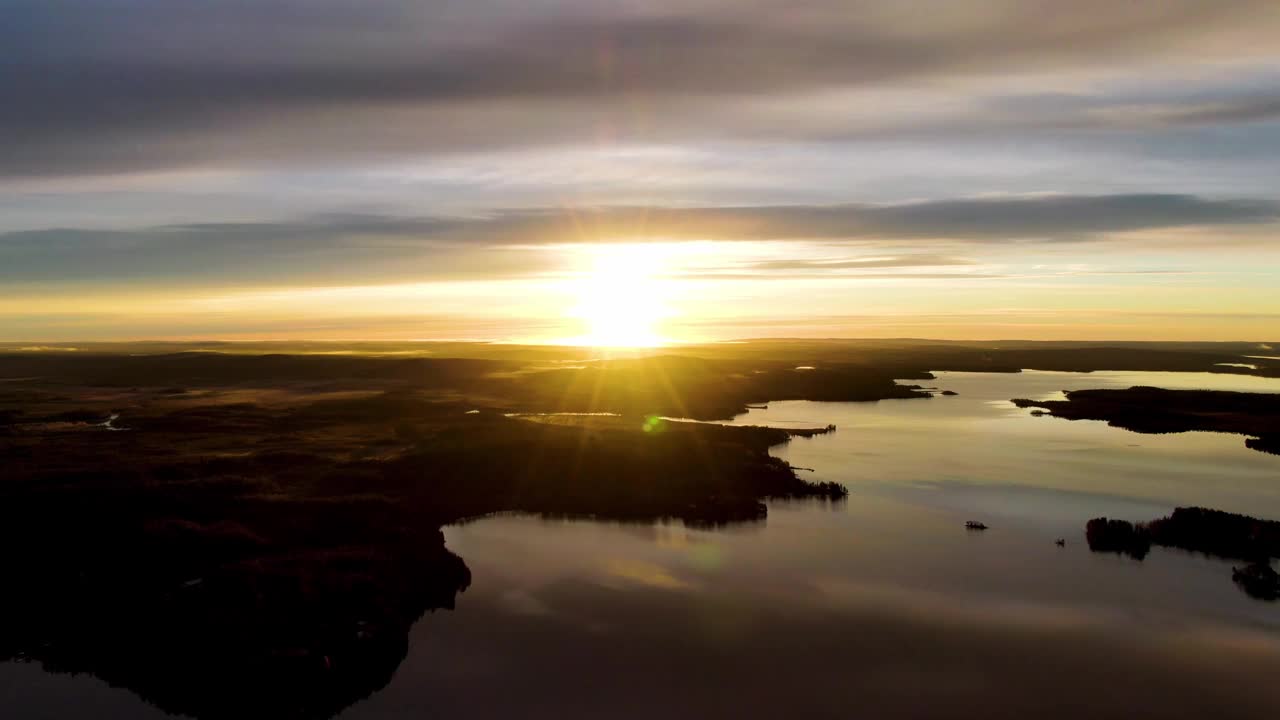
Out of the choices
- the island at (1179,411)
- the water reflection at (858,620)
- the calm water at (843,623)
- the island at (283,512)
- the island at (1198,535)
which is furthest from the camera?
the island at (1179,411)

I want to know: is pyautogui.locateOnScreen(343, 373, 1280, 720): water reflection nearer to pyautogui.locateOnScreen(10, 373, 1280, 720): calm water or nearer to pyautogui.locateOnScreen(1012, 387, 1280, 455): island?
pyautogui.locateOnScreen(10, 373, 1280, 720): calm water

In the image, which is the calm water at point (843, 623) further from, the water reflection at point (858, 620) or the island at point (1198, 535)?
the island at point (1198, 535)

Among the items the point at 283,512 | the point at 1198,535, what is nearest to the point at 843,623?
the point at 1198,535

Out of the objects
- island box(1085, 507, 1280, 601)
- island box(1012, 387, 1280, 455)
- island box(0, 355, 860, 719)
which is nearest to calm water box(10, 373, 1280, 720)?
island box(1085, 507, 1280, 601)

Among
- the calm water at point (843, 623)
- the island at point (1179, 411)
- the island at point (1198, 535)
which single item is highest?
the island at point (1179, 411)

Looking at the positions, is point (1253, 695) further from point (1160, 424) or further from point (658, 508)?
point (1160, 424)

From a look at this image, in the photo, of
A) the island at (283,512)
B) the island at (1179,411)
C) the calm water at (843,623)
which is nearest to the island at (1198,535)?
the calm water at (843,623)

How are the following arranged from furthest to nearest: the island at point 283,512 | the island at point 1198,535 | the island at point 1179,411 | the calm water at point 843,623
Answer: the island at point 1179,411 < the island at point 1198,535 < the island at point 283,512 < the calm water at point 843,623

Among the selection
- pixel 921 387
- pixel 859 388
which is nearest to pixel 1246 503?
pixel 859 388

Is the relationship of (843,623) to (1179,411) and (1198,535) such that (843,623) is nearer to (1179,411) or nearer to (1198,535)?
(1198,535)
